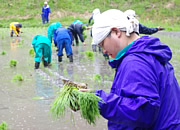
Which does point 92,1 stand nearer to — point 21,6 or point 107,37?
point 21,6

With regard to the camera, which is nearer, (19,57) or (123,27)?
(123,27)

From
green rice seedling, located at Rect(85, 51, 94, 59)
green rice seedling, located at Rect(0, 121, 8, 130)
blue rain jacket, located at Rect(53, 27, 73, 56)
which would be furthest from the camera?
green rice seedling, located at Rect(85, 51, 94, 59)

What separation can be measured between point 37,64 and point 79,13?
25.8 m

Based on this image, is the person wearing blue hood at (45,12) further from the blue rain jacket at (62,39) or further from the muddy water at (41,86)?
the blue rain jacket at (62,39)

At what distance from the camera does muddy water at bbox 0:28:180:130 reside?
228 inches

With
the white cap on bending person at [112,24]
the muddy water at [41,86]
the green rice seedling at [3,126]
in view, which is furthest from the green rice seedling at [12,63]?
the white cap on bending person at [112,24]

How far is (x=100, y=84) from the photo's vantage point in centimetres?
838

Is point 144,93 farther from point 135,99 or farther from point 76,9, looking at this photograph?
point 76,9

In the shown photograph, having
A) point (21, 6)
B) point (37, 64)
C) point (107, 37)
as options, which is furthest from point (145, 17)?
point (107, 37)

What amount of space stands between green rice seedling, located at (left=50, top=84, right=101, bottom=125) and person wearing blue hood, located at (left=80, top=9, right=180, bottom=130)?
0.20 feet

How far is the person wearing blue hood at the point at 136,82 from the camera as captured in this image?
220 cm

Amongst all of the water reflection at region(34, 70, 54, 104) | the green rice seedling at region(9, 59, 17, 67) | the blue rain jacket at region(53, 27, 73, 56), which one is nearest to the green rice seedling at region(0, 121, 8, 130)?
the water reflection at region(34, 70, 54, 104)

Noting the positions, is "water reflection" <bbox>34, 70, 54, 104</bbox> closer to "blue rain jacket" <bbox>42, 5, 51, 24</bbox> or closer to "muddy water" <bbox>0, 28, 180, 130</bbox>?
"muddy water" <bbox>0, 28, 180, 130</bbox>

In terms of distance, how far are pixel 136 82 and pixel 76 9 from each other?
35048mm
